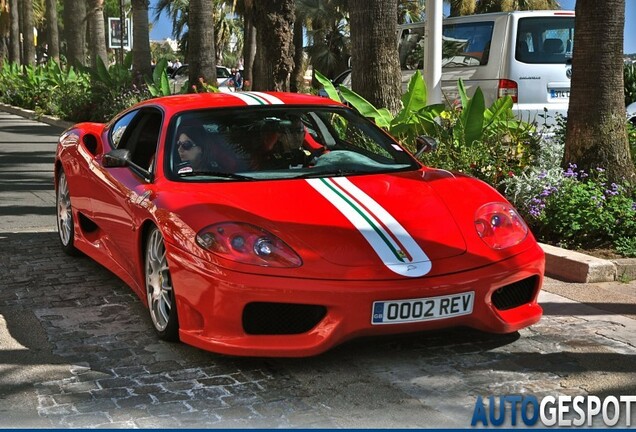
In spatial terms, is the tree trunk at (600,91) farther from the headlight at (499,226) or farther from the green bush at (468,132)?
the headlight at (499,226)

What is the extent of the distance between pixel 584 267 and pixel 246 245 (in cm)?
308

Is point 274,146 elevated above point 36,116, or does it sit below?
above

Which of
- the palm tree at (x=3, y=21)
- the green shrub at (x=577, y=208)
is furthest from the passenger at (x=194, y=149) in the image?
the palm tree at (x=3, y=21)

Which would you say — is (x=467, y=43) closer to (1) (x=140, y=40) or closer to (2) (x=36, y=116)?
(1) (x=140, y=40)

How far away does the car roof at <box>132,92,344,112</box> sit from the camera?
20.1 feet

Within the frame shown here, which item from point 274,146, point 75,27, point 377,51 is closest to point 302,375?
point 274,146

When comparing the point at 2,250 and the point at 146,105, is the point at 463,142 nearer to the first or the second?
the point at 146,105

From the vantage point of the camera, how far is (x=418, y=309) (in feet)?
15.2

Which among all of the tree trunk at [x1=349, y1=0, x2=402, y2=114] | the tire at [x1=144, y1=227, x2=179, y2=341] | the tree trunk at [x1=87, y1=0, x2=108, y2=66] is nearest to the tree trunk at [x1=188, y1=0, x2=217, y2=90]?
the tree trunk at [x1=87, y1=0, x2=108, y2=66]

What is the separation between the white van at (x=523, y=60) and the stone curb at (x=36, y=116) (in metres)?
13.7

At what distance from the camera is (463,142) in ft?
29.2

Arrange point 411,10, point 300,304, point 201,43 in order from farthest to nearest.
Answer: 1. point 411,10
2. point 201,43
3. point 300,304

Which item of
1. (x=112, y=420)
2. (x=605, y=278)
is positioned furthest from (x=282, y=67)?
(x=112, y=420)

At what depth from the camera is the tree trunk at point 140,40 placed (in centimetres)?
2261
